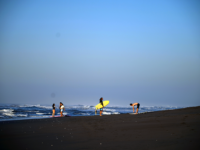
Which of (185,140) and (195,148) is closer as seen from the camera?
(195,148)

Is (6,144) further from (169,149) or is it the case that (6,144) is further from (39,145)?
(169,149)

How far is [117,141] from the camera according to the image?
727 cm

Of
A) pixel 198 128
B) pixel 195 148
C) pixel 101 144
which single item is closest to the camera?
pixel 195 148

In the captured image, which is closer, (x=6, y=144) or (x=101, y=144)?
(x=101, y=144)

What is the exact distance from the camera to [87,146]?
6.73 metres

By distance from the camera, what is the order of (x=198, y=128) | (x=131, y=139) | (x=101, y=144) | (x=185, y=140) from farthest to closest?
(x=198, y=128)
(x=131, y=139)
(x=101, y=144)
(x=185, y=140)

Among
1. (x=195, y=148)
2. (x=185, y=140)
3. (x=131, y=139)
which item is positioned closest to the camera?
(x=195, y=148)

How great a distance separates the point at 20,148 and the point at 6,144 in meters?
1.09

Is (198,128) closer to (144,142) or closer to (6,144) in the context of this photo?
(144,142)

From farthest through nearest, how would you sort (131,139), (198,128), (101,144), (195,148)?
1. (198,128)
2. (131,139)
3. (101,144)
4. (195,148)

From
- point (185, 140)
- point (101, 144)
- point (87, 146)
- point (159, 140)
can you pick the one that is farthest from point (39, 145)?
point (185, 140)

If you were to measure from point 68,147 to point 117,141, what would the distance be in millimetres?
1850

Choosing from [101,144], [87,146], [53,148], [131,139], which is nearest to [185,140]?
[131,139]

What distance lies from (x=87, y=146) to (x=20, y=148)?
2.40 meters
